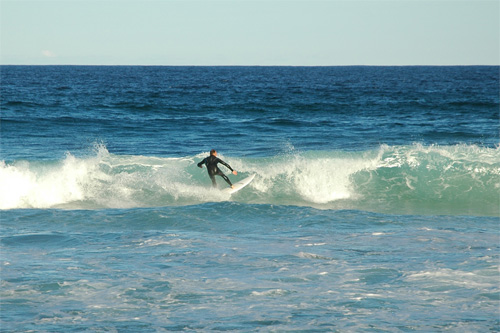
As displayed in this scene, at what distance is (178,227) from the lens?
11484 mm

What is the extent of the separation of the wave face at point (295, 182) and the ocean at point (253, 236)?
0.06 meters

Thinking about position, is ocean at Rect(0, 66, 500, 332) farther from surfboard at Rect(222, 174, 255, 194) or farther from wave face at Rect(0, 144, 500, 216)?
surfboard at Rect(222, 174, 255, 194)

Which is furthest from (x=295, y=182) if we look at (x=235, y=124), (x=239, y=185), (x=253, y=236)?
(x=235, y=124)

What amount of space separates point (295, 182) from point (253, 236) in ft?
19.8

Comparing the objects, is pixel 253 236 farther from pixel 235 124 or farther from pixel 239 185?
pixel 235 124

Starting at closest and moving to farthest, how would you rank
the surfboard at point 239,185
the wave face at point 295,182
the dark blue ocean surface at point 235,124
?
1. the wave face at point 295,182
2. the surfboard at point 239,185
3. the dark blue ocean surface at point 235,124

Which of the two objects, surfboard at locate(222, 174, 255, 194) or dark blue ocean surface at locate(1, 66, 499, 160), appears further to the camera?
dark blue ocean surface at locate(1, 66, 499, 160)

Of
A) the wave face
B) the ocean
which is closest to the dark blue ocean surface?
the ocean

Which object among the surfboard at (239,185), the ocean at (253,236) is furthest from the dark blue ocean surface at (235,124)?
the surfboard at (239,185)

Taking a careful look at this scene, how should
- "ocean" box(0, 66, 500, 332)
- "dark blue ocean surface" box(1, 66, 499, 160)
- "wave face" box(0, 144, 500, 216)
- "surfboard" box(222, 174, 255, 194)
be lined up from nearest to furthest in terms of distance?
"ocean" box(0, 66, 500, 332)
"wave face" box(0, 144, 500, 216)
"surfboard" box(222, 174, 255, 194)
"dark blue ocean surface" box(1, 66, 499, 160)

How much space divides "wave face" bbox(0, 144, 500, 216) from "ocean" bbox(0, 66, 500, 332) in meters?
0.06

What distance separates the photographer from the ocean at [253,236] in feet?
22.8

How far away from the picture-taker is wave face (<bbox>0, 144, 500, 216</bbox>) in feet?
49.2

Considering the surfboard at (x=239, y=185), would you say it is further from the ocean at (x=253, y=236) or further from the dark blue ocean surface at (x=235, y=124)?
the dark blue ocean surface at (x=235, y=124)
